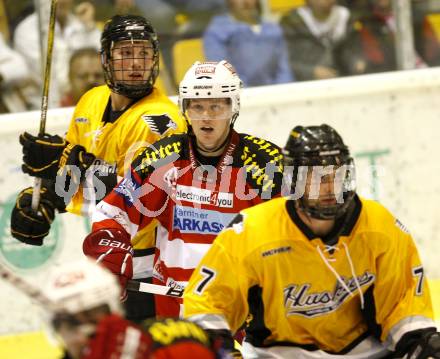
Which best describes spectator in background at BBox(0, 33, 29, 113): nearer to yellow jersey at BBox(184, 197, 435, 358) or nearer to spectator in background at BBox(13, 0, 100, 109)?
spectator in background at BBox(13, 0, 100, 109)

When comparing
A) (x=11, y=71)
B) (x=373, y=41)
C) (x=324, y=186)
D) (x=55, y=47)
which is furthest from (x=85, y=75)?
(x=324, y=186)

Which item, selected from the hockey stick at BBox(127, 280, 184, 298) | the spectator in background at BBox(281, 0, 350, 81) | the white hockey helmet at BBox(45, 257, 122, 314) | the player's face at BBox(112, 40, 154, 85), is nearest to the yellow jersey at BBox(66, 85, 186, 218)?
the player's face at BBox(112, 40, 154, 85)

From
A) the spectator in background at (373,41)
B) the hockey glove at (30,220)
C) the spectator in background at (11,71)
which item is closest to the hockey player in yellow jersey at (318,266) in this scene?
the hockey glove at (30,220)

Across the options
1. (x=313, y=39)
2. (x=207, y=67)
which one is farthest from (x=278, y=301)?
(x=313, y=39)

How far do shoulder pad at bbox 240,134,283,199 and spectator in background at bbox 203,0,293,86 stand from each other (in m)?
2.43

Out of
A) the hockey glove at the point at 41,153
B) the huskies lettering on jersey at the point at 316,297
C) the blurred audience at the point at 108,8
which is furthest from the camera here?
the blurred audience at the point at 108,8

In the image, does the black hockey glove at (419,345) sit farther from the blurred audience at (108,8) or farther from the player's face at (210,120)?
the blurred audience at (108,8)

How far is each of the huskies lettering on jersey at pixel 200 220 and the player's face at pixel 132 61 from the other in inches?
33.0

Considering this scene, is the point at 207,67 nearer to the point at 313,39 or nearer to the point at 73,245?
the point at 73,245

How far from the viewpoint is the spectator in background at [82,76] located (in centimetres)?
645

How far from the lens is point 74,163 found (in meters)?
5.14

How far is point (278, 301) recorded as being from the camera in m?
3.60

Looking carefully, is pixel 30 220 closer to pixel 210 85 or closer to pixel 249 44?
pixel 210 85

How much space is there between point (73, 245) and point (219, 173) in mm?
2007
